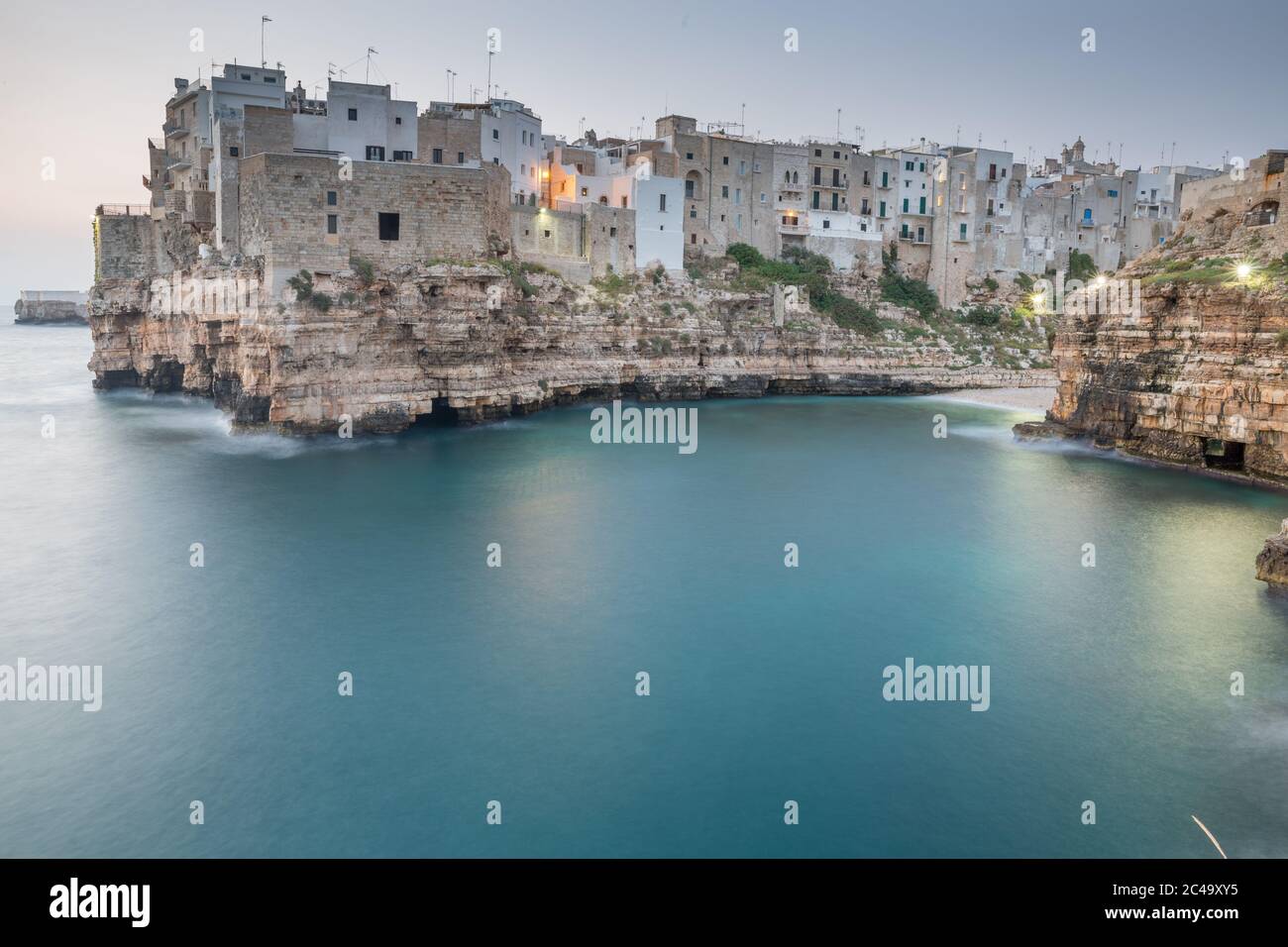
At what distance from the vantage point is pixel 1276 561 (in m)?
16.3

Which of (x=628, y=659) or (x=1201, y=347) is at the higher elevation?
(x=1201, y=347)

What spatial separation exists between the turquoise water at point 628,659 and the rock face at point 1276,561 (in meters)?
0.36

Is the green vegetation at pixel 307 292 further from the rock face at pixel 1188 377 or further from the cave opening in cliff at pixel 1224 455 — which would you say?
the cave opening in cliff at pixel 1224 455

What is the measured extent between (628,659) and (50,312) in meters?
119

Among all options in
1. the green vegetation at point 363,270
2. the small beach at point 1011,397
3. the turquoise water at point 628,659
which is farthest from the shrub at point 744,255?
the turquoise water at point 628,659

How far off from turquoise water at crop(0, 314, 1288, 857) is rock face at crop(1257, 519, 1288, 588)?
355 millimetres

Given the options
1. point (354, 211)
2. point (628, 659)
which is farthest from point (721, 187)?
point (628, 659)

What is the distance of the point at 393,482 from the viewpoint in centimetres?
2492

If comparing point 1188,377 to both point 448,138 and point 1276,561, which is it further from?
point 448,138

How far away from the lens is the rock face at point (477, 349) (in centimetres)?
2934

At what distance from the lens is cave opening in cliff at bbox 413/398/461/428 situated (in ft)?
111

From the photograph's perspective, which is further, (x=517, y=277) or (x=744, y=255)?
(x=744, y=255)

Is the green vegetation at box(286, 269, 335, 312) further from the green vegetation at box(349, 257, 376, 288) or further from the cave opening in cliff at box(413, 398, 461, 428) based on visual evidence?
the cave opening in cliff at box(413, 398, 461, 428)
